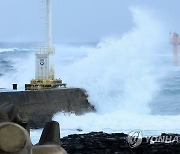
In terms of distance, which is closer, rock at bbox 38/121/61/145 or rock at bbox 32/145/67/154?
rock at bbox 32/145/67/154

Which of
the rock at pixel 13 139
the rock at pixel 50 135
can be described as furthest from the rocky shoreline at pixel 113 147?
the rock at pixel 13 139

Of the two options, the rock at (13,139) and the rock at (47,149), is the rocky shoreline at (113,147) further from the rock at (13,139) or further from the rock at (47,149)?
the rock at (13,139)

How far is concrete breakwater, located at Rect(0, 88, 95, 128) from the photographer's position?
15.1m

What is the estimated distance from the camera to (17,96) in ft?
50.0

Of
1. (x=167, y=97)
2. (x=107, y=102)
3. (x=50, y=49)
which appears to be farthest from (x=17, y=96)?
(x=167, y=97)

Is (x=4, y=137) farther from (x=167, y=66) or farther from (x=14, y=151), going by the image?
(x=167, y=66)

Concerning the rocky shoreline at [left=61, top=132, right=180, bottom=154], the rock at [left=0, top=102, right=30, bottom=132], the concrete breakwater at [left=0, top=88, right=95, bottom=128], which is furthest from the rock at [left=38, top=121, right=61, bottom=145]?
the concrete breakwater at [left=0, top=88, right=95, bottom=128]

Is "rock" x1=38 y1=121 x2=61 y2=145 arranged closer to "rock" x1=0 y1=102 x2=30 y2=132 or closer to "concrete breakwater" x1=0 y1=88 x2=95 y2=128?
"rock" x1=0 y1=102 x2=30 y2=132

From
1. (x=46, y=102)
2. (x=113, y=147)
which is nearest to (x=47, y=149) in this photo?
(x=113, y=147)

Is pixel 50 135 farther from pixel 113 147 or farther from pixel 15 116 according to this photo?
pixel 113 147

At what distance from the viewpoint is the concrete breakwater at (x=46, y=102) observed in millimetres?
15052

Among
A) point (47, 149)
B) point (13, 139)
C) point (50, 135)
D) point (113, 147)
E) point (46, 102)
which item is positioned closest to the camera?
point (13, 139)

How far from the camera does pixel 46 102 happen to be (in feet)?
52.9

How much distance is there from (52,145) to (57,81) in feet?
56.1
